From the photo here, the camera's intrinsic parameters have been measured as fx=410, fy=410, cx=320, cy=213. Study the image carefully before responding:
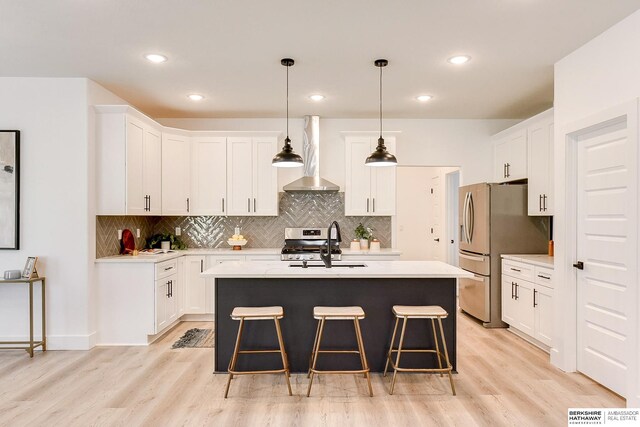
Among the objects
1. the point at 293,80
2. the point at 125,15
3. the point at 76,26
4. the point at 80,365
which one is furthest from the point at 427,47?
the point at 80,365

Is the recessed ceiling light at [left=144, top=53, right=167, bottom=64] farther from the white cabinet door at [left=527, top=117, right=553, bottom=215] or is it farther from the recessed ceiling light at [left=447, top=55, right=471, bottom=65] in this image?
the white cabinet door at [left=527, top=117, right=553, bottom=215]

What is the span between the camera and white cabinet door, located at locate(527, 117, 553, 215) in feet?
14.5

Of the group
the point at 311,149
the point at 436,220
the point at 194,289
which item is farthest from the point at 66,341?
the point at 436,220

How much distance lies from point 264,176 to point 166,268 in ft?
5.77

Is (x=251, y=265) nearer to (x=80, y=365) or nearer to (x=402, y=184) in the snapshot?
(x=80, y=365)

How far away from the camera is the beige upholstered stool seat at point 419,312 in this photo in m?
3.11

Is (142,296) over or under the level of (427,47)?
under

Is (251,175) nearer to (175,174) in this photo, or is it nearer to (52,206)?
(175,174)

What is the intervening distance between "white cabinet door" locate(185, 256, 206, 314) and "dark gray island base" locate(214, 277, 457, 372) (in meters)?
1.91

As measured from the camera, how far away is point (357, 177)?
18.4 ft

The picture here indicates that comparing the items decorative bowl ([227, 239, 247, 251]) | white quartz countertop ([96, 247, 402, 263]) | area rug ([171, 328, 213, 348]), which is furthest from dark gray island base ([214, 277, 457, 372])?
decorative bowl ([227, 239, 247, 251])

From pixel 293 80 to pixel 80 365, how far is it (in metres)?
3.38

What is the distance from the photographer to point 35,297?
4.11m

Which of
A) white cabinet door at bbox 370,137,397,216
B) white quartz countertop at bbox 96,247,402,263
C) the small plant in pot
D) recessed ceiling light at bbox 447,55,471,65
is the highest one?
recessed ceiling light at bbox 447,55,471,65
